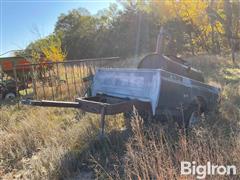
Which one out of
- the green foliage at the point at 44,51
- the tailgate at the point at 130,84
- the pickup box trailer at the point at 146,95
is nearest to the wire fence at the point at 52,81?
the green foliage at the point at 44,51

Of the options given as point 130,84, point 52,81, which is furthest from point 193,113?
point 52,81

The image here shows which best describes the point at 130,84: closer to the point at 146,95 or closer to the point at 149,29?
the point at 146,95

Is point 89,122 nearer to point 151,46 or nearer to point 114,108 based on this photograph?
point 114,108

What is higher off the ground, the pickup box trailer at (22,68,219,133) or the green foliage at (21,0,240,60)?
the green foliage at (21,0,240,60)

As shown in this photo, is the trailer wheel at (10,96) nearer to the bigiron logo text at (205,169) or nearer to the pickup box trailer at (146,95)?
the pickup box trailer at (146,95)

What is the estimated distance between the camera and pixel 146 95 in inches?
170

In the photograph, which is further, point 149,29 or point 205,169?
point 149,29

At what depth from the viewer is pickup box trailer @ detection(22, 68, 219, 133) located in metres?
4.10

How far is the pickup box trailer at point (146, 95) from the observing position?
410 cm

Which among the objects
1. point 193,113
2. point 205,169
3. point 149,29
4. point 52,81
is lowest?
point 205,169

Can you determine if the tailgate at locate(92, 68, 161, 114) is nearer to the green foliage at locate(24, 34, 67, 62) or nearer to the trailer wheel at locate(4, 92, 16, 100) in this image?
the trailer wheel at locate(4, 92, 16, 100)

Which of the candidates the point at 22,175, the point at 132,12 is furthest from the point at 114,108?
the point at 132,12

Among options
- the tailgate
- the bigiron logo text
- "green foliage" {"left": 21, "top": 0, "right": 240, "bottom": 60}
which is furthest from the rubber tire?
"green foliage" {"left": 21, "top": 0, "right": 240, "bottom": 60}

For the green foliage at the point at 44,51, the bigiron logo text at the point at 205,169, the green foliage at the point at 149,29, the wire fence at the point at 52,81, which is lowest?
the bigiron logo text at the point at 205,169
